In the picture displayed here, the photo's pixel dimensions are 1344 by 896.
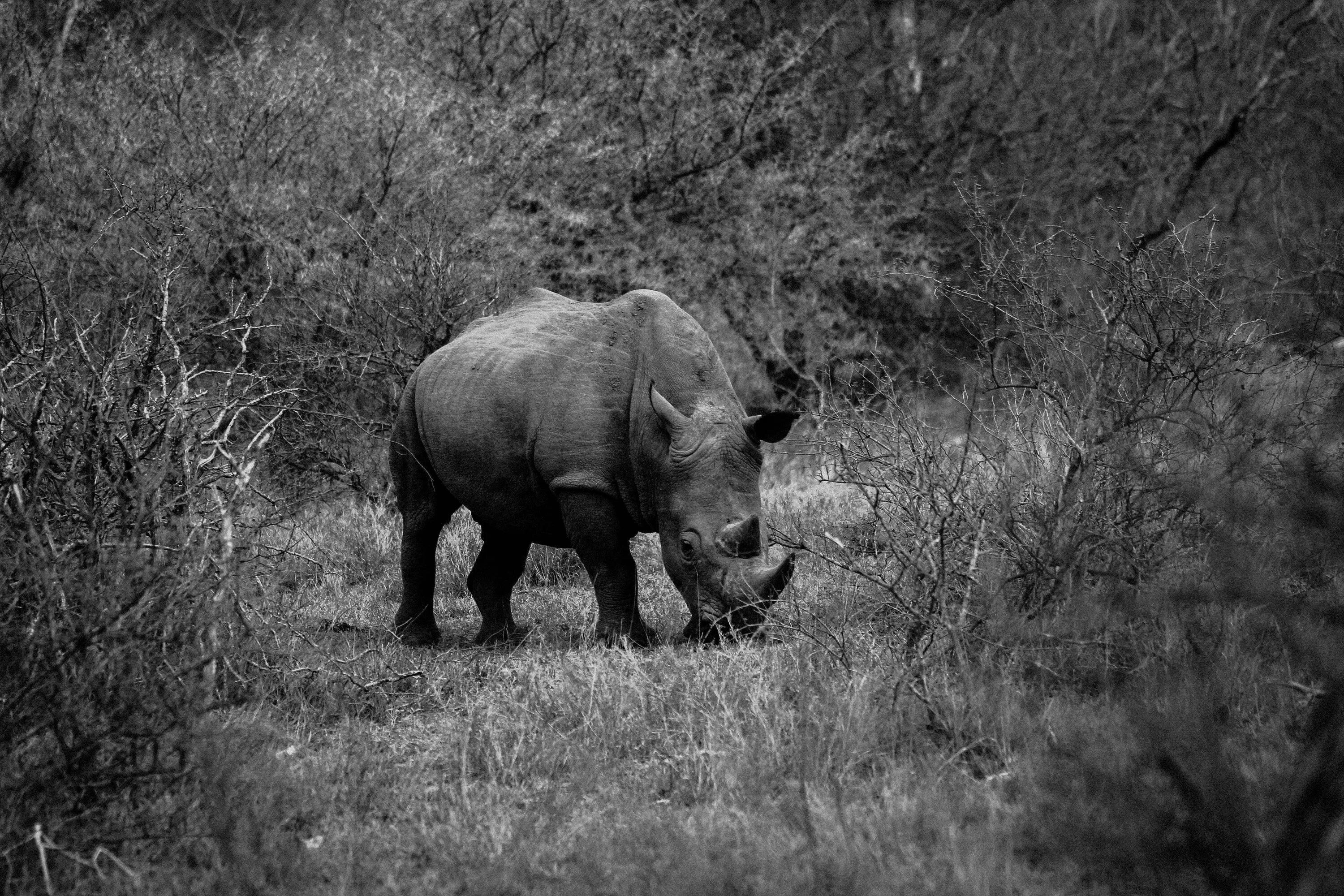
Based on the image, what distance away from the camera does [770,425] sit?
249 inches

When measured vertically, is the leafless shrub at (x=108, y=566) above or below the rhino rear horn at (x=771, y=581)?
above

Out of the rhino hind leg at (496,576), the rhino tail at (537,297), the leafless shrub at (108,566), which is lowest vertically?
the rhino hind leg at (496,576)

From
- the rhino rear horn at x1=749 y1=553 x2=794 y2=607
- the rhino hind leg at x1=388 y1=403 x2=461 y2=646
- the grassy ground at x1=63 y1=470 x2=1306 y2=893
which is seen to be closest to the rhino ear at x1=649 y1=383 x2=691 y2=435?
the rhino rear horn at x1=749 y1=553 x2=794 y2=607

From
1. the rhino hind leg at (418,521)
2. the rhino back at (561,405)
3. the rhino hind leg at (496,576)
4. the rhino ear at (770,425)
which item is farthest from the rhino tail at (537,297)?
the rhino ear at (770,425)

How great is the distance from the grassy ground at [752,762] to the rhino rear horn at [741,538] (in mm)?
386

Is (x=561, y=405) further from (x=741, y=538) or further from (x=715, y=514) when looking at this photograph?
(x=741, y=538)

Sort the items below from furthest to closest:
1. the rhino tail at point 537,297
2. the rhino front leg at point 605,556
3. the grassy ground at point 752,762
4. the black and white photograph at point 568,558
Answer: the rhino tail at point 537,297 < the rhino front leg at point 605,556 < the black and white photograph at point 568,558 < the grassy ground at point 752,762

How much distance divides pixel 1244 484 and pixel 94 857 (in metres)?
4.48

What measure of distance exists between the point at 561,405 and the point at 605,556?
757 millimetres

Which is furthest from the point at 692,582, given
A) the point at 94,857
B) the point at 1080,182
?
the point at 1080,182

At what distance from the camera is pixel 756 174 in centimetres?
1616

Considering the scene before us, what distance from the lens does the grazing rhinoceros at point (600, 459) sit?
20.5 feet

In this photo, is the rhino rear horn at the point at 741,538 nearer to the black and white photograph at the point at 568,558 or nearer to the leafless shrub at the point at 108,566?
the black and white photograph at the point at 568,558

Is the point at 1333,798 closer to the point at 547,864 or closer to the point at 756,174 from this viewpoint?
the point at 547,864
